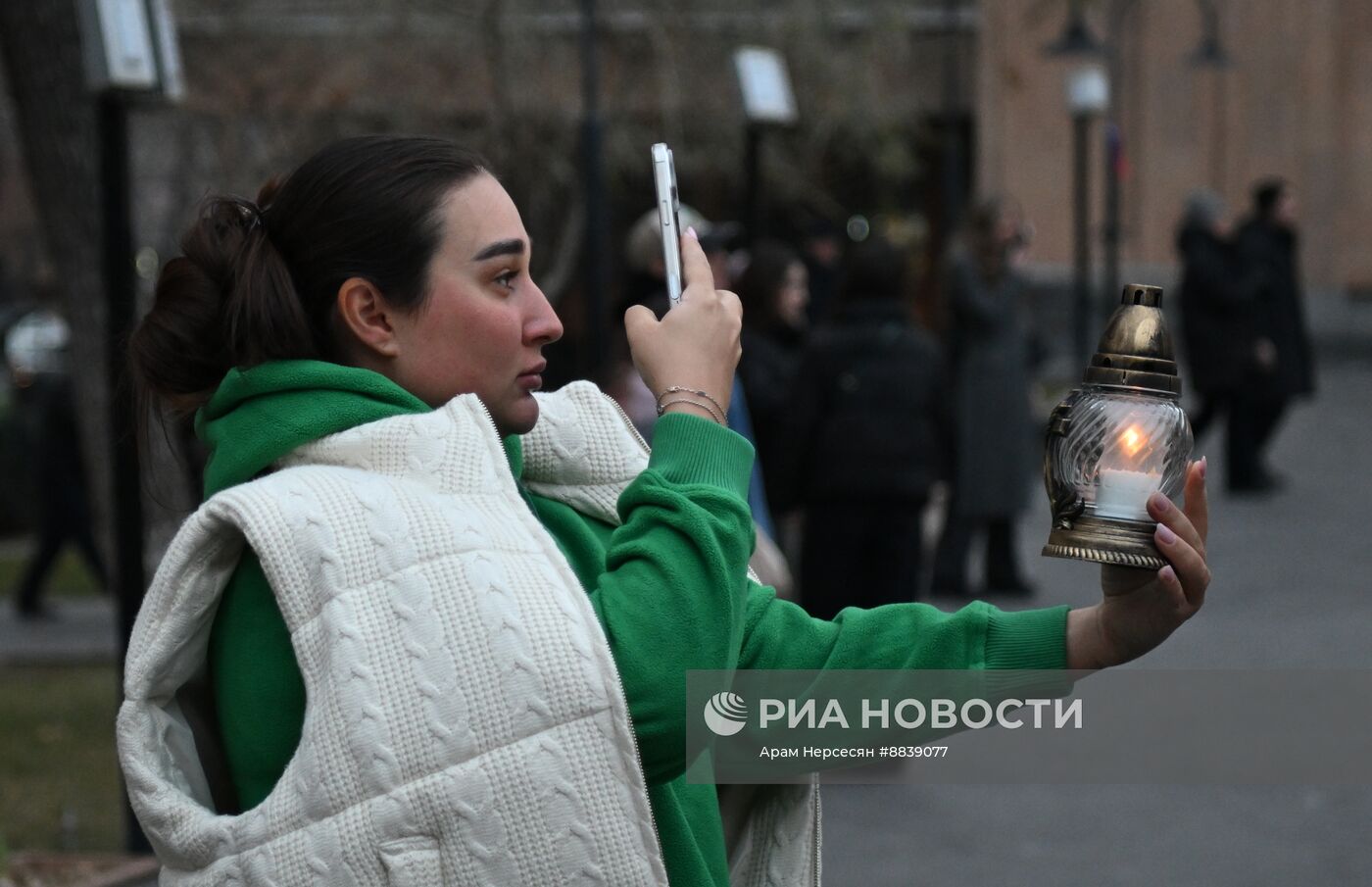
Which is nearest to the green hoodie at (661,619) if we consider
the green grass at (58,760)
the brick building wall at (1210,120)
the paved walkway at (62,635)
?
the green grass at (58,760)

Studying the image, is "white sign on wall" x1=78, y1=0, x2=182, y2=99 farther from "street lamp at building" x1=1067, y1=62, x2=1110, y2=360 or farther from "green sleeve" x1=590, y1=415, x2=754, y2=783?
→ "street lamp at building" x1=1067, y1=62, x2=1110, y2=360

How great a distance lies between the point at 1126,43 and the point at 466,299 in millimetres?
21610

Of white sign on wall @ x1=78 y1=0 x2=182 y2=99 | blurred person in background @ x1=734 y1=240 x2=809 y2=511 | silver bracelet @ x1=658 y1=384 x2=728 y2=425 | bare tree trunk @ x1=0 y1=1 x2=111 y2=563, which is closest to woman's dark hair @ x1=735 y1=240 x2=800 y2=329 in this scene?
blurred person in background @ x1=734 y1=240 x2=809 y2=511

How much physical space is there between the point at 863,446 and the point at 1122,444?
4989 millimetres

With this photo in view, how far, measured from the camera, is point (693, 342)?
199 centimetres

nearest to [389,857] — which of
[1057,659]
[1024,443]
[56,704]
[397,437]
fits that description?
[397,437]

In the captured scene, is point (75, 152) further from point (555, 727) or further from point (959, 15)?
point (959, 15)

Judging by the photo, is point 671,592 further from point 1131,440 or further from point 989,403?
point 989,403

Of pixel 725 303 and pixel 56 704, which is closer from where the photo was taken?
pixel 725 303

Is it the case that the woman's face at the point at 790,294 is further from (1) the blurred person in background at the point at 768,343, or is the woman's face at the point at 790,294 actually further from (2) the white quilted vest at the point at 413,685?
(2) the white quilted vest at the point at 413,685

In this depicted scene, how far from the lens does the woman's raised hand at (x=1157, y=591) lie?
1817 mm

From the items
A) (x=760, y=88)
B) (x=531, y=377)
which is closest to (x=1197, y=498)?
(x=531, y=377)

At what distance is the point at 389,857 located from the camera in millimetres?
1747

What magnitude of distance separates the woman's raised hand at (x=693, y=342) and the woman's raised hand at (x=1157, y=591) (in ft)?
1.47
